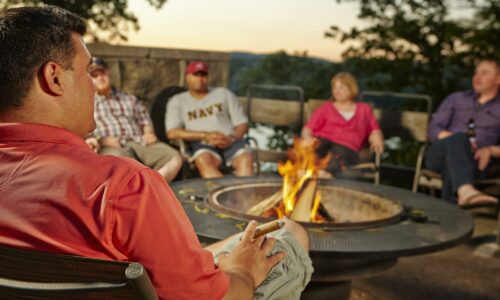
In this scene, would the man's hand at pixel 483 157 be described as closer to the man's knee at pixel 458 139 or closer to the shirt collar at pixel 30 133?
the man's knee at pixel 458 139

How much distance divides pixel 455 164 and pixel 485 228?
92 cm

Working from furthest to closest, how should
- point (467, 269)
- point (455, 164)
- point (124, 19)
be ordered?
1. point (124, 19)
2. point (455, 164)
3. point (467, 269)

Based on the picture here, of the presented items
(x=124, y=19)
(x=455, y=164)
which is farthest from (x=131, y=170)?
(x=124, y=19)

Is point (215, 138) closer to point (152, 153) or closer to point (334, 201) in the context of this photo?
point (152, 153)

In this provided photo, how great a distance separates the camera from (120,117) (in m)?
4.95

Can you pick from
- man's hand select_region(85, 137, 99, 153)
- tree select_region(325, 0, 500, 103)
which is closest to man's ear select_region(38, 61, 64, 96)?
man's hand select_region(85, 137, 99, 153)

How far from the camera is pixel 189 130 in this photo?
5184 mm

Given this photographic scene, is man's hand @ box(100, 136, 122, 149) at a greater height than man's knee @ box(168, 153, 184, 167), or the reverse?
man's hand @ box(100, 136, 122, 149)

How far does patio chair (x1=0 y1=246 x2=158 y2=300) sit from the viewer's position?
1035mm

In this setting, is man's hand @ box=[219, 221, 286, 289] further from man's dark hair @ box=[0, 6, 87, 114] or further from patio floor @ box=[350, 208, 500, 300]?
patio floor @ box=[350, 208, 500, 300]

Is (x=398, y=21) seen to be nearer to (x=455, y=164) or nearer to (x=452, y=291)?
(x=455, y=164)

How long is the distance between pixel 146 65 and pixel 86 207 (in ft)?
15.9

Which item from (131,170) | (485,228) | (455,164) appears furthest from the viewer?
(485,228)

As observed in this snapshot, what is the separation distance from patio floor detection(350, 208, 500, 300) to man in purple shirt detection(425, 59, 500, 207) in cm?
45
